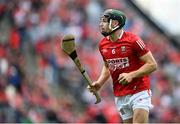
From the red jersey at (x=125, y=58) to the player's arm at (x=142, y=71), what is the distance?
82 millimetres

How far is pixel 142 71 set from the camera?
10922mm

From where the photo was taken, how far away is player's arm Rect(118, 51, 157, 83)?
1084 centimetres

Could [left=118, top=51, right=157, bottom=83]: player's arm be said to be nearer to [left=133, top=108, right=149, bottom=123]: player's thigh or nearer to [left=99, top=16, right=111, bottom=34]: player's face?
[left=133, top=108, right=149, bottom=123]: player's thigh

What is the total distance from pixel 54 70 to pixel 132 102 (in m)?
7.45

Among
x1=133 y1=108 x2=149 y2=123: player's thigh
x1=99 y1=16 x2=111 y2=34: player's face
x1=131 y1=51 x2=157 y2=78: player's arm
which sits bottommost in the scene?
x1=133 y1=108 x2=149 y2=123: player's thigh

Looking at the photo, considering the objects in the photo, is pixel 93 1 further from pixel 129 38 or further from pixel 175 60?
pixel 129 38

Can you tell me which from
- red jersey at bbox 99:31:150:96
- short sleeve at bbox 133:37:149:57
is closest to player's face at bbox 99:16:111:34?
red jersey at bbox 99:31:150:96

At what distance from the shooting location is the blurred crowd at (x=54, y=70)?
1722 centimetres

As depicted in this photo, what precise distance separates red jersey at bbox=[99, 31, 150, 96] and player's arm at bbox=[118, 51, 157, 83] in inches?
3.2

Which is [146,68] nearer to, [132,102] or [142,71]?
[142,71]

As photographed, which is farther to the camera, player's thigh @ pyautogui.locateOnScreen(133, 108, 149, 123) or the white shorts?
the white shorts

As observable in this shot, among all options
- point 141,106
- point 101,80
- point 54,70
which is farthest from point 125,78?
point 54,70

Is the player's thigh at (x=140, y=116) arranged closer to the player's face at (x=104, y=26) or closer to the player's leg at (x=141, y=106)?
the player's leg at (x=141, y=106)

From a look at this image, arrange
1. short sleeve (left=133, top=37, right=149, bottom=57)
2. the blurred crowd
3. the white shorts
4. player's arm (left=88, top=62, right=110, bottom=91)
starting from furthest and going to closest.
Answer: the blurred crowd
player's arm (left=88, top=62, right=110, bottom=91)
the white shorts
short sleeve (left=133, top=37, right=149, bottom=57)
